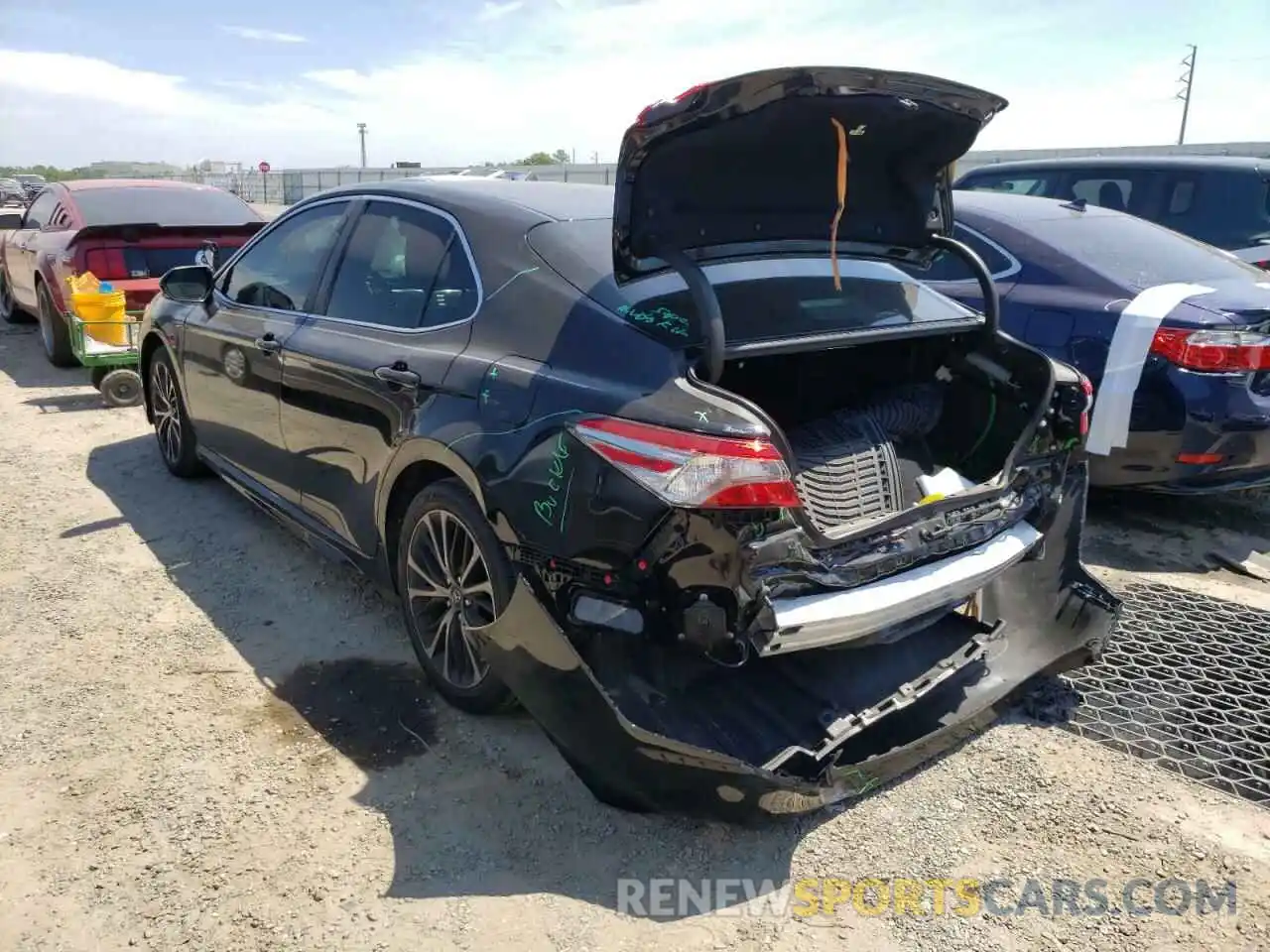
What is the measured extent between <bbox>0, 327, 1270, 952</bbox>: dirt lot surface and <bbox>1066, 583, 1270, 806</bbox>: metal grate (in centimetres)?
15

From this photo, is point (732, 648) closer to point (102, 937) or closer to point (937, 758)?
point (937, 758)

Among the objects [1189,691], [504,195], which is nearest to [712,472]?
[504,195]

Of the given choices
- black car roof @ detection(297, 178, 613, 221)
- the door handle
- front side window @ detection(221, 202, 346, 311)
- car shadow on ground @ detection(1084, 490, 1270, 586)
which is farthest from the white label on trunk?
front side window @ detection(221, 202, 346, 311)

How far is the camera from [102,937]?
2.30 metres

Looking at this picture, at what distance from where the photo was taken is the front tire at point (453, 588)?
2820 millimetres

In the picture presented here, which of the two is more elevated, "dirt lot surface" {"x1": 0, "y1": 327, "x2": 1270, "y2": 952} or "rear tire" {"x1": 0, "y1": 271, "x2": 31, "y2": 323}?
"rear tire" {"x1": 0, "y1": 271, "x2": 31, "y2": 323}

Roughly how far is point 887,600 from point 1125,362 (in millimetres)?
2750

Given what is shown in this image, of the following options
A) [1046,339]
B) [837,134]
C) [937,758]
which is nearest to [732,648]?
[937,758]

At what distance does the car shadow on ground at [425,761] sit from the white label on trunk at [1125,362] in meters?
2.80

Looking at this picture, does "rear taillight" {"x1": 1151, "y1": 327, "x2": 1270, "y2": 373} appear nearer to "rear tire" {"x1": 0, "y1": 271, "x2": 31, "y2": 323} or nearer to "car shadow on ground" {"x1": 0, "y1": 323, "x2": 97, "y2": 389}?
"car shadow on ground" {"x1": 0, "y1": 323, "x2": 97, "y2": 389}

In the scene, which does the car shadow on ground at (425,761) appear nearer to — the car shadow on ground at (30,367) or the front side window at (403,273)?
the front side window at (403,273)

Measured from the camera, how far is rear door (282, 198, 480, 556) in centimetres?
313

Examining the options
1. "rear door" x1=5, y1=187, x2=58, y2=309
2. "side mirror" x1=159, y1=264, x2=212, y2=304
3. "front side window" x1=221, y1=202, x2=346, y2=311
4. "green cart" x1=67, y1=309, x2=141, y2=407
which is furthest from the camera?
"rear door" x1=5, y1=187, x2=58, y2=309

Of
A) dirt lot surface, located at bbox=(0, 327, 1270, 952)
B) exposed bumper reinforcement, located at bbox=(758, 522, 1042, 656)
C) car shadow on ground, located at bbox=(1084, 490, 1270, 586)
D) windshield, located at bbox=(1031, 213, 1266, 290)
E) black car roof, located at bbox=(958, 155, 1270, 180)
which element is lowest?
dirt lot surface, located at bbox=(0, 327, 1270, 952)
